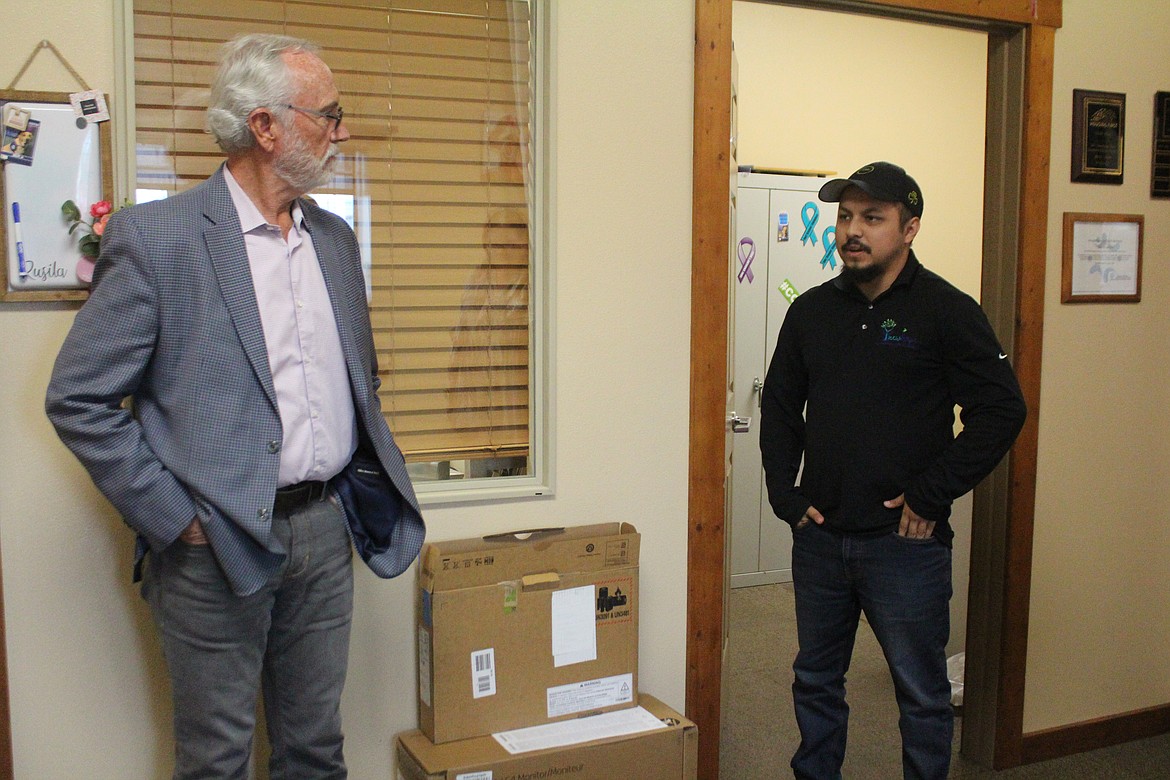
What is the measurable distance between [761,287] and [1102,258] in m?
1.78

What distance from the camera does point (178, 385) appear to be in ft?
5.14

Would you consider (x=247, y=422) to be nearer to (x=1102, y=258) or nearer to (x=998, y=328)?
(x=998, y=328)

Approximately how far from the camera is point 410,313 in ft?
7.21

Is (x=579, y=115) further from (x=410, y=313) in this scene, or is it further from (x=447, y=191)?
(x=410, y=313)

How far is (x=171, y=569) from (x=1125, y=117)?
2765mm

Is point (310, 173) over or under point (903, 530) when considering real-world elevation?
over

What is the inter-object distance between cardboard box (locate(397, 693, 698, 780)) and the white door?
2285 mm

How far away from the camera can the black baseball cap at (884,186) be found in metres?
2.11

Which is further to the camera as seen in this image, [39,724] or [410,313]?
[410,313]

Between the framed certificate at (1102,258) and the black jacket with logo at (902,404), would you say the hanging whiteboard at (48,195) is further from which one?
the framed certificate at (1102,258)

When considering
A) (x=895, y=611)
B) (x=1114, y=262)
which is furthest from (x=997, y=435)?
(x=1114, y=262)

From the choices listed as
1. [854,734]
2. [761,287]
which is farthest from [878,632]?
[761,287]

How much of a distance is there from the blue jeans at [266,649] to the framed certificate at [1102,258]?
7.04ft

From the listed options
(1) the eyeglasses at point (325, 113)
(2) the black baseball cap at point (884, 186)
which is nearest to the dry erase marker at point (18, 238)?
(1) the eyeglasses at point (325, 113)
